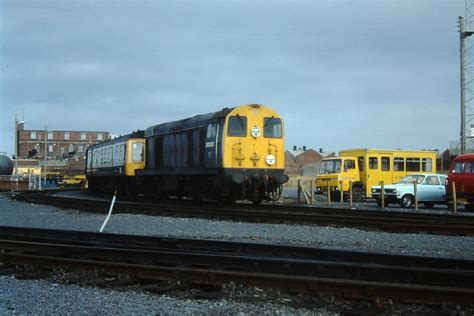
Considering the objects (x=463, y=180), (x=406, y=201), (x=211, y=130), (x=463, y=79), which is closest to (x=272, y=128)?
(x=211, y=130)

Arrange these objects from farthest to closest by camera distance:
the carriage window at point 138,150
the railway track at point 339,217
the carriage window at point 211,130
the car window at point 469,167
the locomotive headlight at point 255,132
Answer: the carriage window at point 138,150 < the car window at point 469,167 < the locomotive headlight at point 255,132 < the carriage window at point 211,130 < the railway track at point 339,217

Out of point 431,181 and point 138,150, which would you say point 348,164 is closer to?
point 431,181

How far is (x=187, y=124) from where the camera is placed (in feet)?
74.2

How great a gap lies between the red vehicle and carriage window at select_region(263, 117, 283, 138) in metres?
7.42

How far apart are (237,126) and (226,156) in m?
1.40

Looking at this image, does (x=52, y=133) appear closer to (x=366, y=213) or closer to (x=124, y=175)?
(x=124, y=175)

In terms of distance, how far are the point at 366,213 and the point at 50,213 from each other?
11117mm

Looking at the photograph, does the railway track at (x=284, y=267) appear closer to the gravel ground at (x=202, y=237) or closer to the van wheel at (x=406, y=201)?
the gravel ground at (x=202, y=237)

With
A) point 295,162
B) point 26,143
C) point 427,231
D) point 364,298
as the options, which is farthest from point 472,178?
point 26,143

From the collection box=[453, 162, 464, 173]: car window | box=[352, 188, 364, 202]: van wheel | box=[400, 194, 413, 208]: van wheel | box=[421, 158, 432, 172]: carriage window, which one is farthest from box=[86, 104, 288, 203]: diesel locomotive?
box=[421, 158, 432, 172]: carriage window

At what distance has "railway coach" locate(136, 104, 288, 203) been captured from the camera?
19.4 metres

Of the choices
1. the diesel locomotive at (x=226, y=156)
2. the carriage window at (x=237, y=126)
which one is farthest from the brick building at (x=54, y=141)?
the carriage window at (x=237, y=126)

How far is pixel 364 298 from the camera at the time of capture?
5.82 meters

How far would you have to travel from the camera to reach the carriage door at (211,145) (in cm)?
→ 1973
